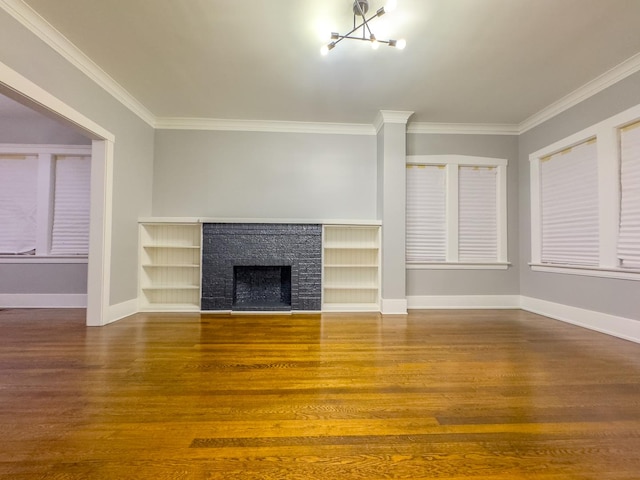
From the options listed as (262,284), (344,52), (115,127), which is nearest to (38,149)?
(115,127)

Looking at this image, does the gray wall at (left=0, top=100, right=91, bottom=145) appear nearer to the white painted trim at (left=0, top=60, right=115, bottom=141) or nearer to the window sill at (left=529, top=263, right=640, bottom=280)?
the white painted trim at (left=0, top=60, right=115, bottom=141)

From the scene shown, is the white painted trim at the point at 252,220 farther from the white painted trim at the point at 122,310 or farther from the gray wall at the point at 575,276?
the gray wall at the point at 575,276

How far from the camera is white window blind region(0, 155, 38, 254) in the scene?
12.2 ft

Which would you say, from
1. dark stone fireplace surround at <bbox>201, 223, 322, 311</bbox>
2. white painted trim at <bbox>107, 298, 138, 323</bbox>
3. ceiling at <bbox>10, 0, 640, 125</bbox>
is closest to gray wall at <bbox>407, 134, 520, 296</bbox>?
ceiling at <bbox>10, 0, 640, 125</bbox>

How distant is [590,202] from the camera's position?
302cm

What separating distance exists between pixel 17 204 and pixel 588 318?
7.25 metres

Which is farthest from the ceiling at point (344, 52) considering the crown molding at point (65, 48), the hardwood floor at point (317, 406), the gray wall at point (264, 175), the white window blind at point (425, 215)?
the hardwood floor at point (317, 406)

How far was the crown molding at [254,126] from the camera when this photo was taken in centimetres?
385

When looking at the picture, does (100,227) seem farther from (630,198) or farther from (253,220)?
(630,198)

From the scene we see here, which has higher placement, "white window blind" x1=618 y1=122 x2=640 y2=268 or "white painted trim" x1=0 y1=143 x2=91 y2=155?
"white painted trim" x1=0 y1=143 x2=91 y2=155

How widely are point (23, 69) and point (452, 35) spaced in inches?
132

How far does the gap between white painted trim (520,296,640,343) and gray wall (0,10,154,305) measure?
5.29m

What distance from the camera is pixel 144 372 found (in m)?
1.85

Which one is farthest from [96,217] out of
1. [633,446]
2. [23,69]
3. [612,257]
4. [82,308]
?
[612,257]
